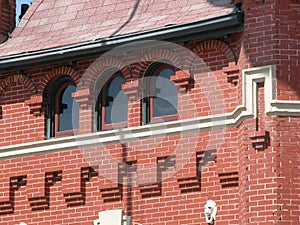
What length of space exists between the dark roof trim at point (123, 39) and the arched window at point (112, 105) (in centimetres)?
66

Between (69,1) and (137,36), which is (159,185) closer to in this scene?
(137,36)

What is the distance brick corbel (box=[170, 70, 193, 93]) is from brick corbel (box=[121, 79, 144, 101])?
2.52 feet

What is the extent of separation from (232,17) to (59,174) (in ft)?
15.5

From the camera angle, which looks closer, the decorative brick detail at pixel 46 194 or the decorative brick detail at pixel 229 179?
the decorative brick detail at pixel 229 179

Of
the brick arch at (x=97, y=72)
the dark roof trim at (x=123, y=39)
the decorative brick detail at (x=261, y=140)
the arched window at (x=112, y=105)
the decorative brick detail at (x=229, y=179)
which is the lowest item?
the decorative brick detail at (x=229, y=179)

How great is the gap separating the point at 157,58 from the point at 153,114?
106 centimetres

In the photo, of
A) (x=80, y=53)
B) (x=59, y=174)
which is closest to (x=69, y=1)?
(x=80, y=53)

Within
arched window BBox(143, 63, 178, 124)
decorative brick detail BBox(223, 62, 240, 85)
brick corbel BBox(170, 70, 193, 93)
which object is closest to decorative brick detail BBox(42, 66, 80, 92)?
arched window BBox(143, 63, 178, 124)

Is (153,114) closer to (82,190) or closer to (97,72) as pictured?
(97,72)

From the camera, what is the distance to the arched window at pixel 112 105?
23625 millimetres

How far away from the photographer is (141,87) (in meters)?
23.4

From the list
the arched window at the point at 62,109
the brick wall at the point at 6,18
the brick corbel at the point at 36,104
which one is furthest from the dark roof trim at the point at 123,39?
the brick wall at the point at 6,18

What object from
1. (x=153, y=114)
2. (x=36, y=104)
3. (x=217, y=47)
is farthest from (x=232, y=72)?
(x=36, y=104)

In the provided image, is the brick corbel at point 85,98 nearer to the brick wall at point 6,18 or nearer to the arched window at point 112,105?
the arched window at point 112,105
